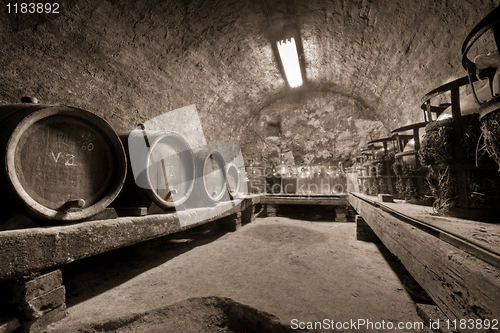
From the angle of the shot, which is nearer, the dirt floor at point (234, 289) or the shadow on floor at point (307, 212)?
the dirt floor at point (234, 289)

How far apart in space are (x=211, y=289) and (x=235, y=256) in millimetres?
882

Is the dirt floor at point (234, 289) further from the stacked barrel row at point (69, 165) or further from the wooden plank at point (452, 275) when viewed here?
the stacked barrel row at point (69, 165)

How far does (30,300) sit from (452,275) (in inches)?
83.8

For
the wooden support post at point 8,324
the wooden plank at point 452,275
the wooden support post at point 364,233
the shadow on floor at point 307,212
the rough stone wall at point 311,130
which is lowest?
the shadow on floor at point 307,212

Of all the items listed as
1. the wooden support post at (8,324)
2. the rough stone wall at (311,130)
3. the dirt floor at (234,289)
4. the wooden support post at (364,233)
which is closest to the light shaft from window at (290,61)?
the rough stone wall at (311,130)

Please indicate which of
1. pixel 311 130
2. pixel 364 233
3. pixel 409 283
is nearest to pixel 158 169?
pixel 409 283

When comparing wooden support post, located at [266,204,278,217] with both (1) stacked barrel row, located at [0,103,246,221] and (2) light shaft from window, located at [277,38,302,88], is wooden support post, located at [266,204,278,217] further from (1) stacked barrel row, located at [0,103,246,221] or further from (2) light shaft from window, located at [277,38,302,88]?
(2) light shaft from window, located at [277,38,302,88]

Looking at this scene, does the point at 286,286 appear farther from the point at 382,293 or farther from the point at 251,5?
the point at 251,5

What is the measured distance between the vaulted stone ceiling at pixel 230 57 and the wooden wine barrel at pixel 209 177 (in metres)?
1.57

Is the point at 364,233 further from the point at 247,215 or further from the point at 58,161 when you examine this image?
the point at 58,161

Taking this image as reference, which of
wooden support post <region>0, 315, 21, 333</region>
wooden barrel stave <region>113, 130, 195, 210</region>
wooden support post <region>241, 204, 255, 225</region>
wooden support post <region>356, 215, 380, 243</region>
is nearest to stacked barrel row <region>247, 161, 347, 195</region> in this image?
wooden support post <region>241, 204, 255, 225</region>

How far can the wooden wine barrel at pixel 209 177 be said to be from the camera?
3.30 meters

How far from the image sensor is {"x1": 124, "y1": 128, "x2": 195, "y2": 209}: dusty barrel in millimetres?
2154

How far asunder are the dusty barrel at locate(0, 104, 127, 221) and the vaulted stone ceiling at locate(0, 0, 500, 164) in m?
1.67
